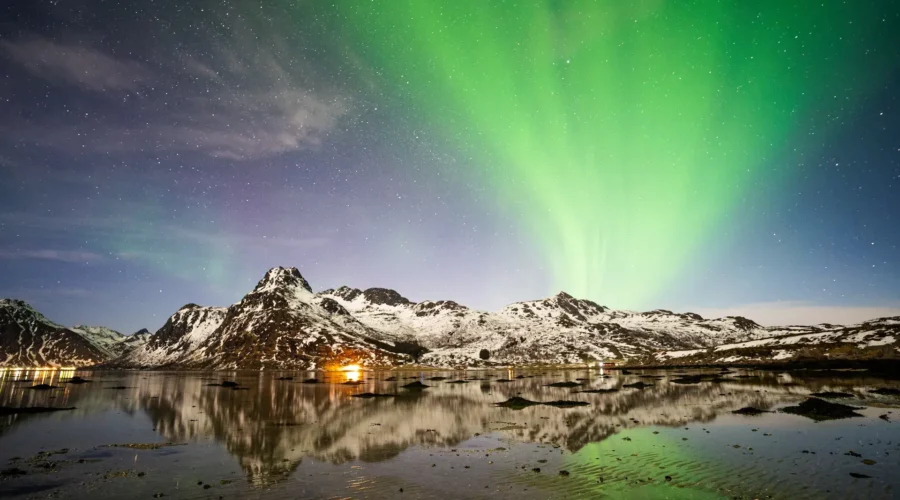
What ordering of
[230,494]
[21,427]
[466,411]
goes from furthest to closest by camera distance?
[466,411] < [21,427] < [230,494]

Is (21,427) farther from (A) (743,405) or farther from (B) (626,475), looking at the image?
(A) (743,405)

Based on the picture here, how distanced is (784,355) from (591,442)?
185 m

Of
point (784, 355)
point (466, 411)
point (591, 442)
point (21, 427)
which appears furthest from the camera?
point (784, 355)

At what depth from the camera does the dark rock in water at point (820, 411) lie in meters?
46.0

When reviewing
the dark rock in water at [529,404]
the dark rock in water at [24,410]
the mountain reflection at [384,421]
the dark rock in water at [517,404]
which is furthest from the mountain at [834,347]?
the dark rock in water at [24,410]

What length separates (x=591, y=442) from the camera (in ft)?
119

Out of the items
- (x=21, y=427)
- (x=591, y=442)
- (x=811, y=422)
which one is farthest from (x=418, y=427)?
(x=21, y=427)

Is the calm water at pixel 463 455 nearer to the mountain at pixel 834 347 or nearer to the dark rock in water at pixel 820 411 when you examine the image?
the dark rock in water at pixel 820 411

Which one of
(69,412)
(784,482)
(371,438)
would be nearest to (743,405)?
(784,482)

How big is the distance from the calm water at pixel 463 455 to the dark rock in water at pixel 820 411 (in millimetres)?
Result: 1886

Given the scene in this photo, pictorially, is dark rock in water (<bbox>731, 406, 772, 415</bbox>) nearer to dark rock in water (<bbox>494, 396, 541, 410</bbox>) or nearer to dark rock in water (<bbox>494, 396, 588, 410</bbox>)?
dark rock in water (<bbox>494, 396, 588, 410</bbox>)

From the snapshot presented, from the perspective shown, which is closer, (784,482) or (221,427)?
(784,482)

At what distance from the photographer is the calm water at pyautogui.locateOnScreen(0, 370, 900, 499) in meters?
23.7

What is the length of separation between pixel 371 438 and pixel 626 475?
23.9 meters
